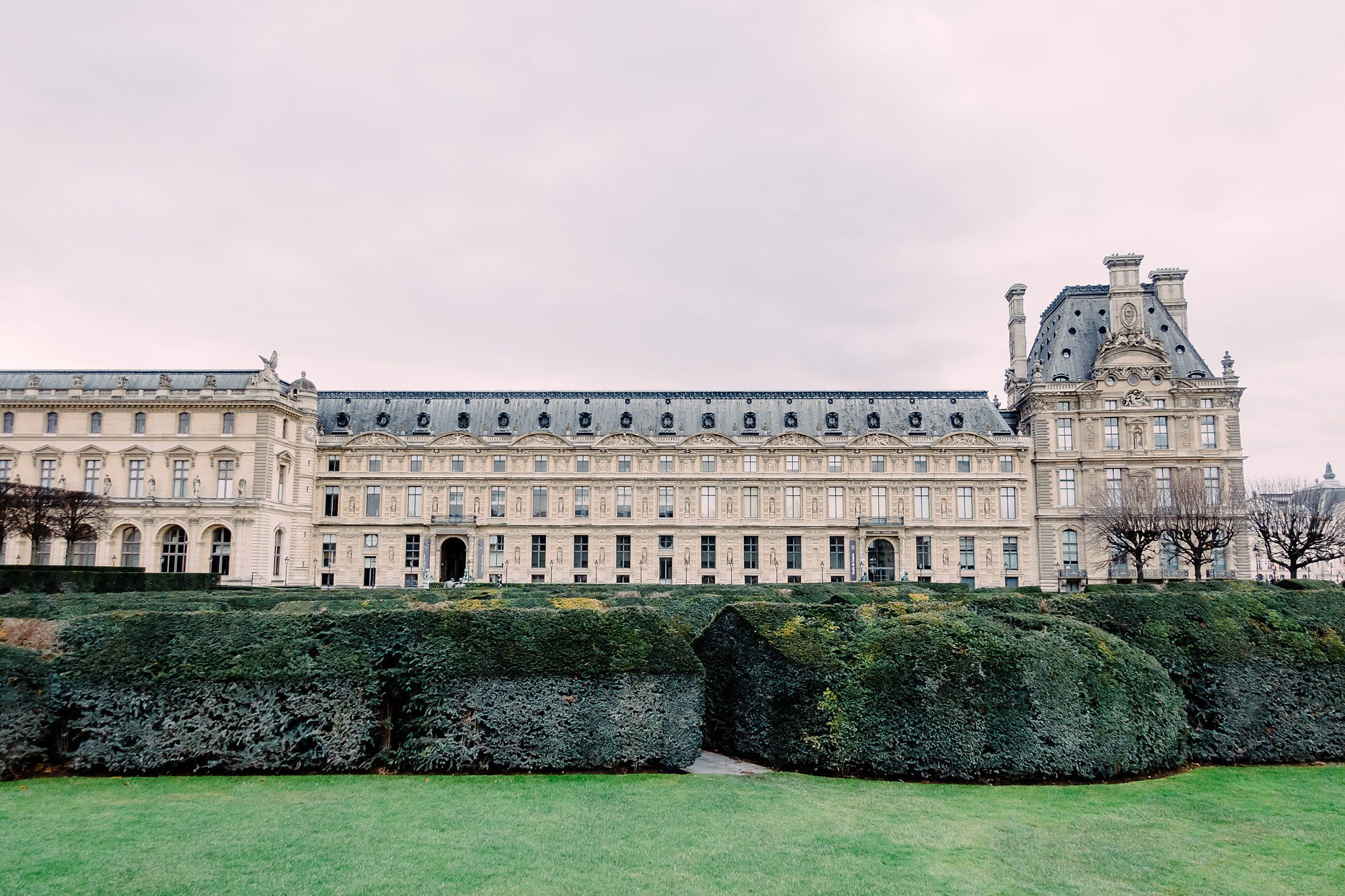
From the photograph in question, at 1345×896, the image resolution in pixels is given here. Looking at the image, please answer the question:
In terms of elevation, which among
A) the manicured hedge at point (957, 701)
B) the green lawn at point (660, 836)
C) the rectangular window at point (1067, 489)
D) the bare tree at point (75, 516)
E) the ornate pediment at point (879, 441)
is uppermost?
the ornate pediment at point (879, 441)

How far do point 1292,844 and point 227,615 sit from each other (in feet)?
40.2

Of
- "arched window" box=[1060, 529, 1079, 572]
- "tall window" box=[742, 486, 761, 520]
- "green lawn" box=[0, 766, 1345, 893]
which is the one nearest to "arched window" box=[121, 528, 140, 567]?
"tall window" box=[742, 486, 761, 520]

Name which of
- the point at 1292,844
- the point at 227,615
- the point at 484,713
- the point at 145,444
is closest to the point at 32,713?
the point at 227,615

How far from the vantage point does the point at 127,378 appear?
185ft

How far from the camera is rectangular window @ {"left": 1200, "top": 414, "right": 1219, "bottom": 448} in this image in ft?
197

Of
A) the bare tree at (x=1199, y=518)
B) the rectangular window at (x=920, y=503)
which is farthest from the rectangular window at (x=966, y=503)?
the bare tree at (x=1199, y=518)

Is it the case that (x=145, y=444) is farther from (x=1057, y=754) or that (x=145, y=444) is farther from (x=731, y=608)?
(x=1057, y=754)

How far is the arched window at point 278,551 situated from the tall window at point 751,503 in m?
31.6

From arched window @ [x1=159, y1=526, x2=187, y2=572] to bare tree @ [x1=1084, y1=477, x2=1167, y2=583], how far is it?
5743 cm

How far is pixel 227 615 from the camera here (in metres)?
11.3

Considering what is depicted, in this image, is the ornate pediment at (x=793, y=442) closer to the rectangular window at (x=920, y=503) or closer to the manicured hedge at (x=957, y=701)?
the rectangular window at (x=920, y=503)

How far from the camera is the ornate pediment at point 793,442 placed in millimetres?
63000

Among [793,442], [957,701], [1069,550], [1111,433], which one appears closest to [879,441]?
[793,442]

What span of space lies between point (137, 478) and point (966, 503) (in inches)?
2181
